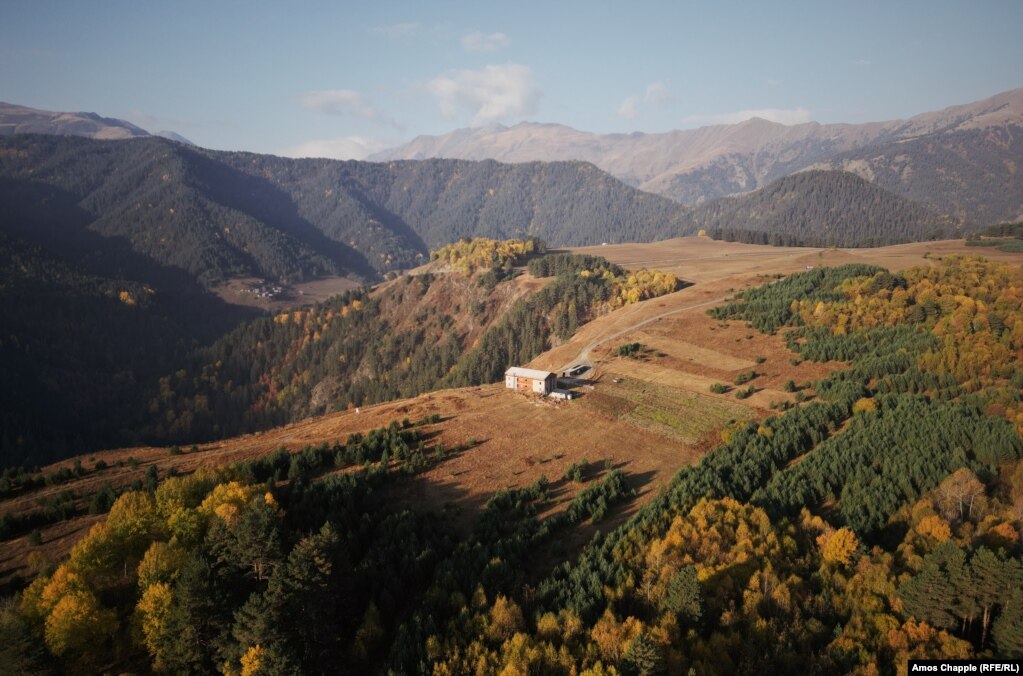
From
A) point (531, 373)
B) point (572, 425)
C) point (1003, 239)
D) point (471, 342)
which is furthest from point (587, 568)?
point (1003, 239)

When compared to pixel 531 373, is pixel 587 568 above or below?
below

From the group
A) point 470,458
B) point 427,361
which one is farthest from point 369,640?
point 427,361

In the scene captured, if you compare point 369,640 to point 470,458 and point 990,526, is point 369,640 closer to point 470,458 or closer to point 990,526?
point 470,458

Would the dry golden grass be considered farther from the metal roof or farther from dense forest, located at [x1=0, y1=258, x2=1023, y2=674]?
dense forest, located at [x1=0, y1=258, x2=1023, y2=674]

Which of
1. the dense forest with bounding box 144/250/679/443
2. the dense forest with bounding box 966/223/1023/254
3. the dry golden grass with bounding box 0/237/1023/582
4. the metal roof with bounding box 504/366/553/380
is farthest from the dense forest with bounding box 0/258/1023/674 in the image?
the dense forest with bounding box 966/223/1023/254

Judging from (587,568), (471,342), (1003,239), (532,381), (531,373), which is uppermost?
(1003,239)

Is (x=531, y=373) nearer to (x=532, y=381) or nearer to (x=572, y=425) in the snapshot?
(x=532, y=381)
